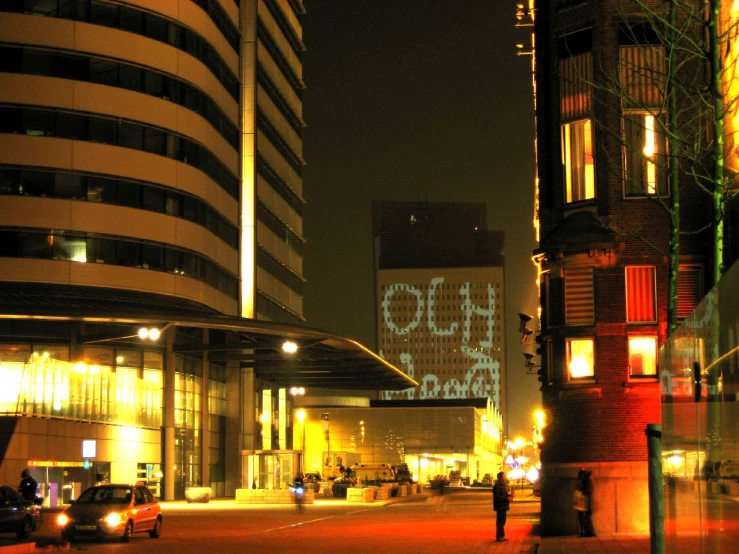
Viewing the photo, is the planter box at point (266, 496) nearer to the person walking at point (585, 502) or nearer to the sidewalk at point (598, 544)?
the sidewalk at point (598, 544)

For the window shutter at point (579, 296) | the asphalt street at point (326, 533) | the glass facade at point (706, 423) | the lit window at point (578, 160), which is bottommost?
the asphalt street at point (326, 533)

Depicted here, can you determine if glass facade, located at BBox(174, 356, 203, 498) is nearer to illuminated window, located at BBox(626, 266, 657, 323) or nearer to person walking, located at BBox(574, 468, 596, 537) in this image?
illuminated window, located at BBox(626, 266, 657, 323)

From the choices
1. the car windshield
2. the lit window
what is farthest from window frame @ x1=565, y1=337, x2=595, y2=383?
the car windshield

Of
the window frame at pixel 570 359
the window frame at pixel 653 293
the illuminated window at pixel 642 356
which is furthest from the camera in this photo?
the window frame at pixel 570 359

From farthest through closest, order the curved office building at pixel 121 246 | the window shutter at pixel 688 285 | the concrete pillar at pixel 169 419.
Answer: the concrete pillar at pixel 169 419 → the curved office building at pixel 121 246 → the window shutter at pixel 688 285

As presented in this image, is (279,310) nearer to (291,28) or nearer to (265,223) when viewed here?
(265,223)

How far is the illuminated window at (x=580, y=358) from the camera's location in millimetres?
31250

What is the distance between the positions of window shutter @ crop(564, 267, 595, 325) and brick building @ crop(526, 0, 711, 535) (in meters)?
0.03

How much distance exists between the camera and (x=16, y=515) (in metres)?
31.4

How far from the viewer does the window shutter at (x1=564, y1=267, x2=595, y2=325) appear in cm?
3117

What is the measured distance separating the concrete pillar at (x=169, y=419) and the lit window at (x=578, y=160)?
129 ft

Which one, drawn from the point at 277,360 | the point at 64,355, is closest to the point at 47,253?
the point at 64,355

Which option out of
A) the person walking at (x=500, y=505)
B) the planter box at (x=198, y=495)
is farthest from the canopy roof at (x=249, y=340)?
the person walking at (x=500, y=505)

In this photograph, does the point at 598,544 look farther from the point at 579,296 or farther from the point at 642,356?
the point at 579,296
